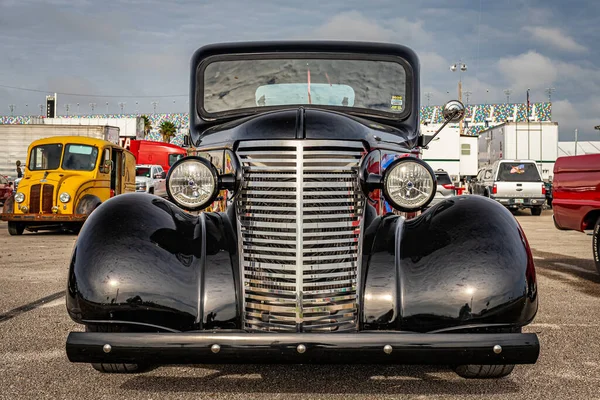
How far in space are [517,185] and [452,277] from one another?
22.5 m

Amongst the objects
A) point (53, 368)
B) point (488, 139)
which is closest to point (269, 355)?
point (53, 368)

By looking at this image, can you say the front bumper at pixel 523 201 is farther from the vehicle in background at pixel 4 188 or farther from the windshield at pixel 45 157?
the vehicle in background at pixel 4 188

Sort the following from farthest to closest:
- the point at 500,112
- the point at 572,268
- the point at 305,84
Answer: the point at 500,112 < the point at 572,268 < the point at 305,84

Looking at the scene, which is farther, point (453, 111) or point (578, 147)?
point (578, 147)

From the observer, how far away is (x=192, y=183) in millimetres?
3930

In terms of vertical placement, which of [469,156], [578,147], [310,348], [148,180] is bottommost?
[310,348]

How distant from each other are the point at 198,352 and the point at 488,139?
107ft

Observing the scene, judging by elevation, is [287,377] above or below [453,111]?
below

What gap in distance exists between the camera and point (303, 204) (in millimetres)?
3580

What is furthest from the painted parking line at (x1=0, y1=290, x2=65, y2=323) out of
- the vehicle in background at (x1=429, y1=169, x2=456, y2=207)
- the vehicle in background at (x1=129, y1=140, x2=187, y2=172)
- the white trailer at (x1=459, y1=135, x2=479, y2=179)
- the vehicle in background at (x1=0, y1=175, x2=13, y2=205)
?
the vehicle in background at (x1=129, y1=140, x2=187, y2=172)

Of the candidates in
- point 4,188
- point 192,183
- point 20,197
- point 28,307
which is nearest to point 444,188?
point 20,197

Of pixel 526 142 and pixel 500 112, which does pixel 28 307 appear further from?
pixel 500 112

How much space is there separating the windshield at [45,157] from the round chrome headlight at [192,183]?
1290 centimetres

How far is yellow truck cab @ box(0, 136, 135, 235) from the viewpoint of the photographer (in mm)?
14953
